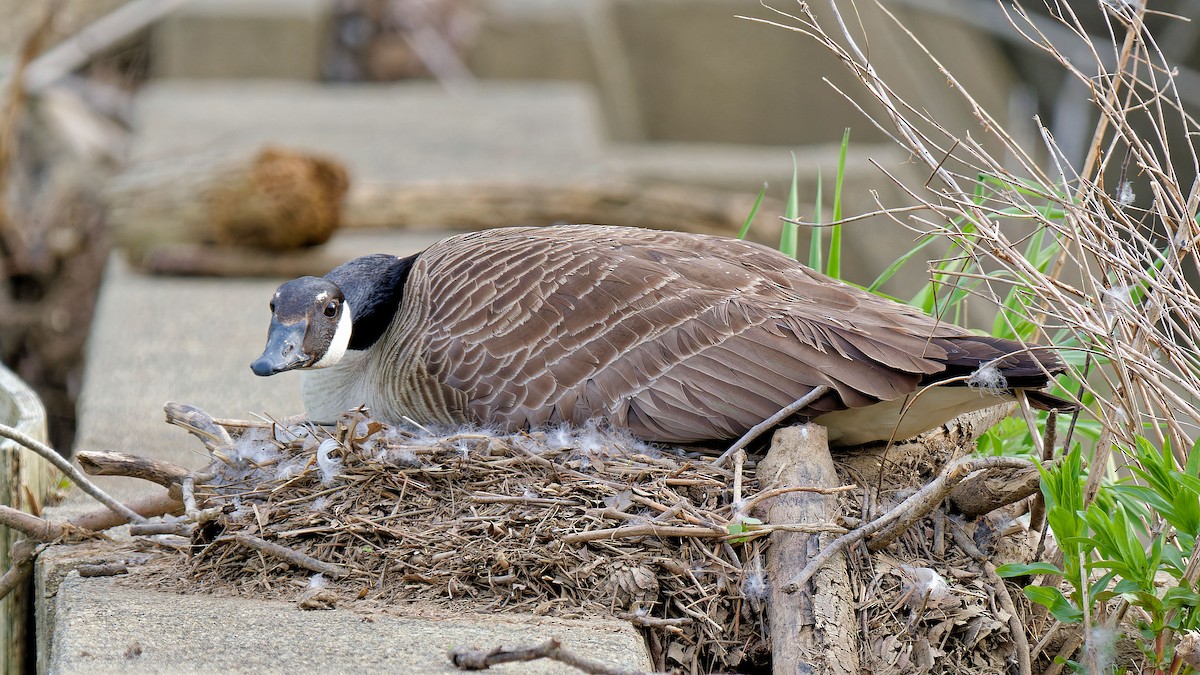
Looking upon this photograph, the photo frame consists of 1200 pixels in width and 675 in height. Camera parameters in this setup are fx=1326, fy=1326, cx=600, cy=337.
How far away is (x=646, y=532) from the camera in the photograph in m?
3.54

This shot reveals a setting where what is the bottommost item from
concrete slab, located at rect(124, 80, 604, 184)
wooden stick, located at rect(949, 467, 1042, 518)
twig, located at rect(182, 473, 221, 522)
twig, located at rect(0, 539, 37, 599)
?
twig, located at rect(0, 539, 37, 599)

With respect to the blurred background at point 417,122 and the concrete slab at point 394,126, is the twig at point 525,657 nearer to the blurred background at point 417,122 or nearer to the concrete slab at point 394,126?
the blurred background at point 417,122

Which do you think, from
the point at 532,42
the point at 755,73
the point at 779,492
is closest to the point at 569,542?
the point at 779,492

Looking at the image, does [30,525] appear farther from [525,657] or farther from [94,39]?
[94,39]

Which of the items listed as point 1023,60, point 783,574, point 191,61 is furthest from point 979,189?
point 1023,60

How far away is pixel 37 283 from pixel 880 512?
6.80 metres

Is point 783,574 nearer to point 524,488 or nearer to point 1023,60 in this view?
point 524,488

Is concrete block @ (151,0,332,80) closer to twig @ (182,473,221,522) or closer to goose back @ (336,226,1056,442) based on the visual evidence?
goose back @ (336,226,1056,442)

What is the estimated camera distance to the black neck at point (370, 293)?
15.1 ft

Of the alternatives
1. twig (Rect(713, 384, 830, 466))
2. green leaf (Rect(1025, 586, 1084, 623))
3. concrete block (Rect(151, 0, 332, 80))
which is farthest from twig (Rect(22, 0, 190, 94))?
green leaf (Rect(1025, 586, 1084, 623))

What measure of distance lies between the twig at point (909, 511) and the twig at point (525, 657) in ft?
1.88

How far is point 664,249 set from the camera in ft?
14.3

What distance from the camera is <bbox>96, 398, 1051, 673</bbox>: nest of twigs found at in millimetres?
3525

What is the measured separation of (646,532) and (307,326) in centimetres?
148
